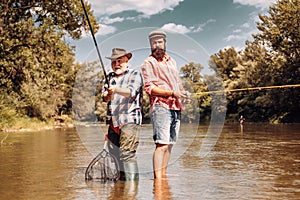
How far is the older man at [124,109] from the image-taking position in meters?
5.84

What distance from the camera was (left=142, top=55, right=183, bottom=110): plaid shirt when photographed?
226 inches

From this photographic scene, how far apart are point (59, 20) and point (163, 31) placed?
1448 cm

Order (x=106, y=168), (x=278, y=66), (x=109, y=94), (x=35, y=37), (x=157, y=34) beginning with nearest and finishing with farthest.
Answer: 1. (x=109, y=94)
2. (x=157, y=34)
3. (x=106, y=168)
4. (x=35, y=37)
5. (x=278, y=66)

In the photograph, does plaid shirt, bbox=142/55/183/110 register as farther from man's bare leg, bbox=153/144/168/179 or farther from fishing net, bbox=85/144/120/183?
fishing net, bbox=85/144/120/183

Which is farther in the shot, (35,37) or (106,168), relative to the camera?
(35,37)

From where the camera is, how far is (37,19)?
68.1ft

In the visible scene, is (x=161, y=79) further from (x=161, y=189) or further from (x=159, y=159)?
(x=161, y=189)

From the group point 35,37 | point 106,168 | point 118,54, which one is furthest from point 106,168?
point 35,37

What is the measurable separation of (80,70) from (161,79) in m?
1.64

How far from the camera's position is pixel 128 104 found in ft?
19.2

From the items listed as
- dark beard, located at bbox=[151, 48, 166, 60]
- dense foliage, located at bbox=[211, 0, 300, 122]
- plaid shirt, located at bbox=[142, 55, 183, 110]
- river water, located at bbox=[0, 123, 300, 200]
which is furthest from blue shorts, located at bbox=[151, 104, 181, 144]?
Result: dense foliage, located at bbox=[211, 0, 300, 122]

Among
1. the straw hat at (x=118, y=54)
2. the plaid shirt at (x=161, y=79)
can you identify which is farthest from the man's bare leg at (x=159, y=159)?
the straw hat at (x=118, y=54)

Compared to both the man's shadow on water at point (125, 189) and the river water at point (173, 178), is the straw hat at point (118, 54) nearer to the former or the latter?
the river water at point (173, 178)

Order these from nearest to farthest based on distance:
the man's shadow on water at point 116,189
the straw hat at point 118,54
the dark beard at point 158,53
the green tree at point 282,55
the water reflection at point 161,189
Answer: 1. the water reflection at point 161,189
2. the man's shadow on water at point 116,189
3. the dark beard at point 158,53
4. the straw hat at point 118,54
5. the green tree at point 282,55
